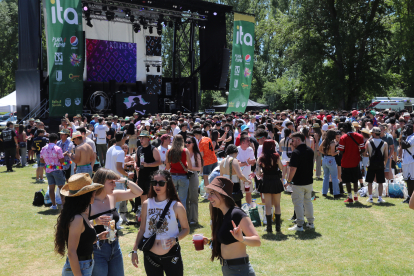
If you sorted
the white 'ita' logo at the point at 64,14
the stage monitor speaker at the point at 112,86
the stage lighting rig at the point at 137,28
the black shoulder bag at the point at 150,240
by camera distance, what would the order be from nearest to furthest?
the black shoulder bag at the point at 150,240
the white 'ita' logo at the point at 64,14
the stage monitor speaker at the point at 112,86
the stage lighting rig at the point at 137,28

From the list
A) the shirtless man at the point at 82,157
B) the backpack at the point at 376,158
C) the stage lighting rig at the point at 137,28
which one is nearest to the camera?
the shirtless man at the point at 82,157

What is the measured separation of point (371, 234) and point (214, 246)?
13.8 ft

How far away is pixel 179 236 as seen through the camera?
137 inches

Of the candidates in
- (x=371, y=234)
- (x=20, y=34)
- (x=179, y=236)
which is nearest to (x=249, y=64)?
(x=20, y=34)

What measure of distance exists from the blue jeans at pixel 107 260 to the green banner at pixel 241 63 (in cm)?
1827

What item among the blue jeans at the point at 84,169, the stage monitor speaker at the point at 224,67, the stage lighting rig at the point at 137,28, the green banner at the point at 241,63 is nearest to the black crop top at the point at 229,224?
the blue jeans at the point at 84,169

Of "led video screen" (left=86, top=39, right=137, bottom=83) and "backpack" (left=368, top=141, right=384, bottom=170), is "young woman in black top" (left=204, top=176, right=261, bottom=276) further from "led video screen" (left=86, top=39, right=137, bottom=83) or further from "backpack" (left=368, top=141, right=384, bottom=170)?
"led video screen" (left=86, top=39, right=137, bottom=83)

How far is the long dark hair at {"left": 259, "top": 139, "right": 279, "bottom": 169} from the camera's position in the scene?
6426mm

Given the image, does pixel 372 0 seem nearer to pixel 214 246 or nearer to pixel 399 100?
pixel 399 100

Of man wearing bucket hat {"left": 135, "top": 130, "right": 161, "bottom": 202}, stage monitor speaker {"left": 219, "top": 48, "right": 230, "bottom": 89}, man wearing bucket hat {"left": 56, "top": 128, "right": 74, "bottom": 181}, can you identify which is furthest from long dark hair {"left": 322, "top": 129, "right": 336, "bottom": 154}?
stage monitor speaker {"left": 219, "top": 48, "right": 230, "bottom": 89}

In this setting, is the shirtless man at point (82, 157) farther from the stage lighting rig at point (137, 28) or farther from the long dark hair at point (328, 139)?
the stage lighting rig at point (137, 28)

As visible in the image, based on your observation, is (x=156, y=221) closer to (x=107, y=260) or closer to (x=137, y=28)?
(x=107, y=260)

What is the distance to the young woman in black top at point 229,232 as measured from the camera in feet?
9.94

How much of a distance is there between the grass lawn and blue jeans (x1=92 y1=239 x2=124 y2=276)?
1.73 metres
